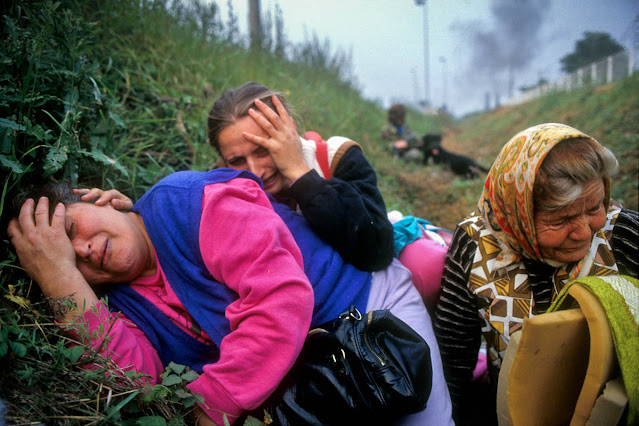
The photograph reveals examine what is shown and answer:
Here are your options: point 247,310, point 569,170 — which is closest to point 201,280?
point 247,310

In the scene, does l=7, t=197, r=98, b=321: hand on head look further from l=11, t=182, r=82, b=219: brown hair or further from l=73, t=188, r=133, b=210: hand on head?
l=73, t=188, r=133, b=210: hand on head

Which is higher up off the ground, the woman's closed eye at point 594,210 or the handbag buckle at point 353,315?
the woman's closed eye at point 594,210

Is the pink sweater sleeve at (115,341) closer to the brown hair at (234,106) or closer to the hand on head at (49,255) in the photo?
the hand on head at (49,255)

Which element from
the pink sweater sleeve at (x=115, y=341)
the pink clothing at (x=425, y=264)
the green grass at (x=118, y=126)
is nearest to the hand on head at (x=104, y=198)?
the green grass at (x=118, y=126)

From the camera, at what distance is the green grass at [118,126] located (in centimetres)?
112

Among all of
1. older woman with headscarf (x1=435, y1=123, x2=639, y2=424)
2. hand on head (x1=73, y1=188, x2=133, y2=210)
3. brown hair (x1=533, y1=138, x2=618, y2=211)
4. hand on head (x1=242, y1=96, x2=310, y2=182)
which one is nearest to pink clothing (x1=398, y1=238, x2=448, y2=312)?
older woman with headscarf (x1=435, y1=123, x2=639, y2=424)

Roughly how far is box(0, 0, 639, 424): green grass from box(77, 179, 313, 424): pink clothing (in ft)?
0.40

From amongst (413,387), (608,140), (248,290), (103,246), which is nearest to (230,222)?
(248,290)

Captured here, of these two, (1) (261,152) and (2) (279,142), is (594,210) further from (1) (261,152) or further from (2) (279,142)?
(1) (261,152)

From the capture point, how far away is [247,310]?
4.09ft

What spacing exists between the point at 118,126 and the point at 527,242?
2400mm

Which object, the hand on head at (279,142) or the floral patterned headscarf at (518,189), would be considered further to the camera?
the hand on head at (279,142)

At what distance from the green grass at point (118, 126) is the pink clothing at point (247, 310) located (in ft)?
0.40

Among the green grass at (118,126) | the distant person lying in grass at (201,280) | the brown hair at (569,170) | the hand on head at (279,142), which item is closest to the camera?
the green grass at (118,126)
